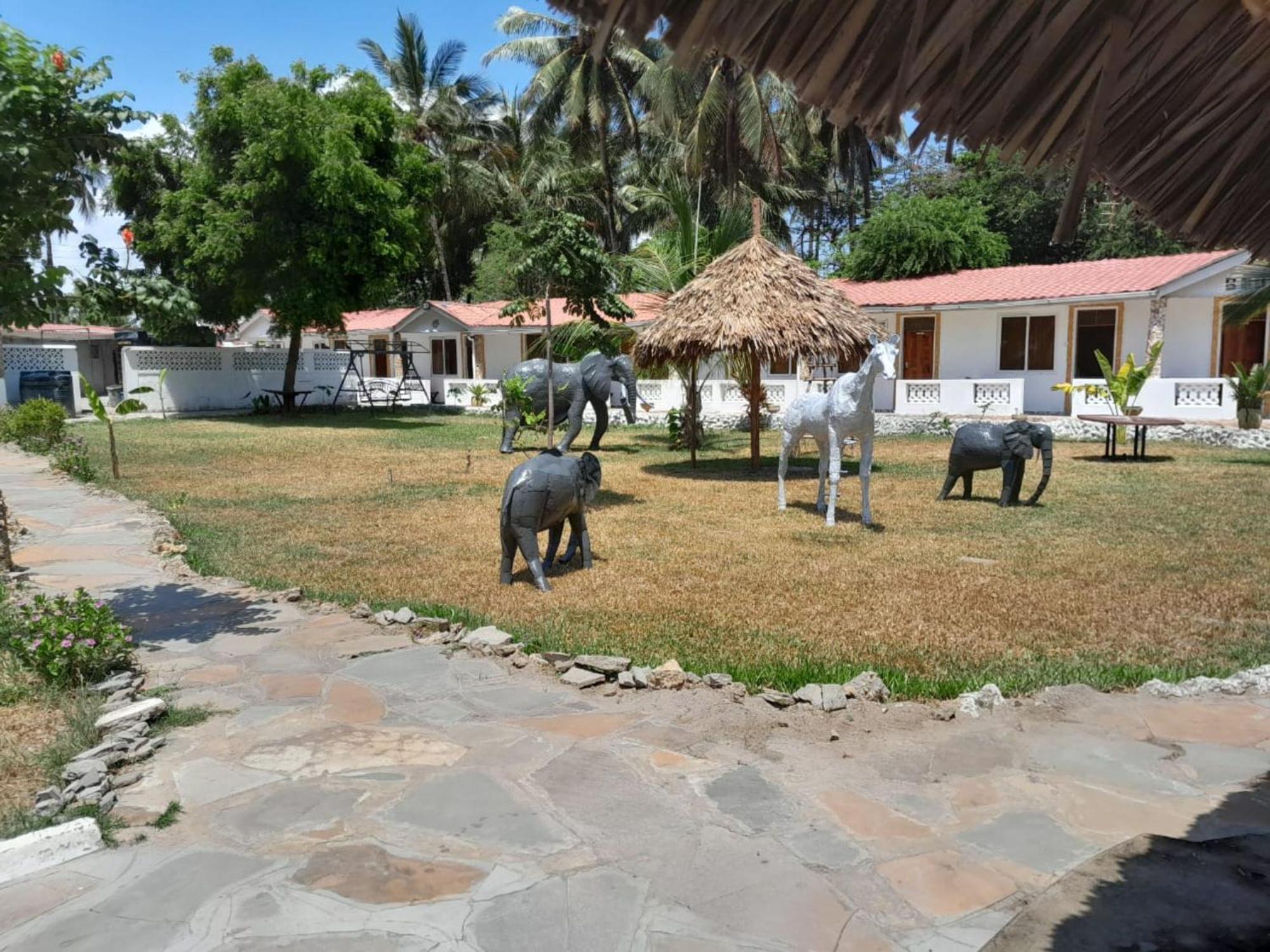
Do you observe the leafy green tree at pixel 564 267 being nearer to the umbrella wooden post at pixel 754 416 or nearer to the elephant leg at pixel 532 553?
the elephant leg at pixel 532 553

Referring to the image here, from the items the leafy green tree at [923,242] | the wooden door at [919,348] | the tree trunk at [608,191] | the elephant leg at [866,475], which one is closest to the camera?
the elephant leg at [866,475]

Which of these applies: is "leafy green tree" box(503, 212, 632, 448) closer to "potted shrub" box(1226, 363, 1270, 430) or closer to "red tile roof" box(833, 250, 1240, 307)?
"potted shrub" box(1226, 363, 1270, 430)

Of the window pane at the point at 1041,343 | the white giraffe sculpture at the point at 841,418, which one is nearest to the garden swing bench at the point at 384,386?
the window pane at the point at 1041,343

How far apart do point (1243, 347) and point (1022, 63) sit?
21.1m

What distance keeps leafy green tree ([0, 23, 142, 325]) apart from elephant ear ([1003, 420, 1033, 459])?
916 centimetres

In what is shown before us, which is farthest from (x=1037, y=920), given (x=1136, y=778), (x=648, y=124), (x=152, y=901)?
(x=648, y=124)

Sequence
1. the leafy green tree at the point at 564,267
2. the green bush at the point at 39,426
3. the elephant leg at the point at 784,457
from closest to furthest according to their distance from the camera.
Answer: the leafy green tree at the point at 564,267 < the elephant leg at the point at 784,457 < the green bush at the point at 39,426

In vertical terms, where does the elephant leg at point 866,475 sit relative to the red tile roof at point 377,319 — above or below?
below

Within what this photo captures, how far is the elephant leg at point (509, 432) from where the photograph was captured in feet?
53.8

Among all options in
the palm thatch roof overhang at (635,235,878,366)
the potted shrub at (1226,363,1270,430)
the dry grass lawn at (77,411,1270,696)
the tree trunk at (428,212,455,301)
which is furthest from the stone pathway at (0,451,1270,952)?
the tree trunk at (428,212,455,301)

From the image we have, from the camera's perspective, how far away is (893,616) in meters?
6.29

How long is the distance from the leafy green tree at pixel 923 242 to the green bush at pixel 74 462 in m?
19.8

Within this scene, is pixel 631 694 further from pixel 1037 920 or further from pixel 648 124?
pixel 648 124

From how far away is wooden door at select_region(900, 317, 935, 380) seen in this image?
906 inches
